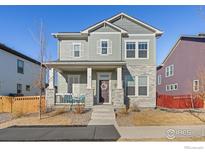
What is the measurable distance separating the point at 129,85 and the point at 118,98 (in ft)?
7.28

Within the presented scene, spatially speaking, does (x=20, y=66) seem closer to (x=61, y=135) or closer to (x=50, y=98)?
(x=50, y=98)

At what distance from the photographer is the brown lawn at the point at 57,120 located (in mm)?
12430

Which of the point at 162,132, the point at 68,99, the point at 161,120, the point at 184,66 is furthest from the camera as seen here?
the point at 184,66

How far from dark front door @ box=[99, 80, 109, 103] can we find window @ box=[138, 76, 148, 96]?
268 centimetres

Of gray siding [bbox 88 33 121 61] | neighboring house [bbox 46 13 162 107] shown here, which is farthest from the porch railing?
gray siding [bbox 88 33 121 61]

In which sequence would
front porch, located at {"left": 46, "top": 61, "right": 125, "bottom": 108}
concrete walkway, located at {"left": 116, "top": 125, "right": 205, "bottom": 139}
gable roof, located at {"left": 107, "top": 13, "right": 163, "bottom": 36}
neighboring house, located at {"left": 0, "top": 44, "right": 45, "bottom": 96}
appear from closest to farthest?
concrete walkway, located at {"left": 116, "top": 125, "right": 205, "bottom": 139}
front porch, located at {"left": 46, "top": 61, "right": 125, "bottom": 108}
gable roof, located at {"left": 107, "top": 13, "right": 163, "bottom": 36}
neighboring house, located at {"left": 0, "top": 44, "right": 45, "bottom": 96}

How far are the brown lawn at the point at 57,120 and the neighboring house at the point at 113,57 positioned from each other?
11.8 feet

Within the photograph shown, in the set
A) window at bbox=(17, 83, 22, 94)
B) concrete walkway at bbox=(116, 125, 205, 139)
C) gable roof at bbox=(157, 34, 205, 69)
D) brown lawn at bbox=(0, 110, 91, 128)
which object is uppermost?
gable roof at bbox=(157, 34, 205, 69)

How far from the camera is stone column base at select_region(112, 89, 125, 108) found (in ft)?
54.8

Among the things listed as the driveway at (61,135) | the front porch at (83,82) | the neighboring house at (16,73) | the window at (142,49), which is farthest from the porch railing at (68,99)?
the driveway at (61,135)

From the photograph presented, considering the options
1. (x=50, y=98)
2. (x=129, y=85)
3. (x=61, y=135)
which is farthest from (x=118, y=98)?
(x=61, y=135)

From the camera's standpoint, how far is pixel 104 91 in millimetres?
19109

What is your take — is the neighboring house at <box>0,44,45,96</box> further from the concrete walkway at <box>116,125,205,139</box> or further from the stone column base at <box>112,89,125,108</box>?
the concrete walkway at <box>116,125,205,139</box>
